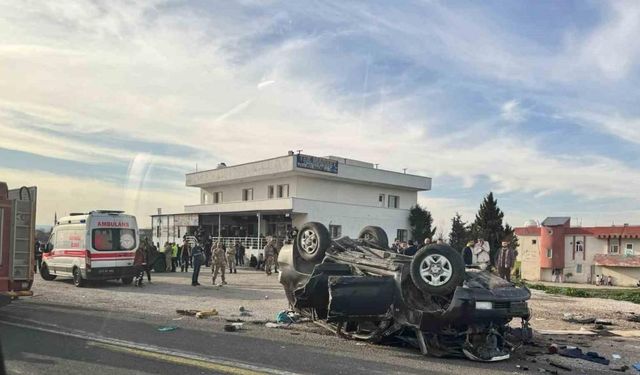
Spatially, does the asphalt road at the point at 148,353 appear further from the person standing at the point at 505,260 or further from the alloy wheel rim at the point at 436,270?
the person standing at the point at 505,260

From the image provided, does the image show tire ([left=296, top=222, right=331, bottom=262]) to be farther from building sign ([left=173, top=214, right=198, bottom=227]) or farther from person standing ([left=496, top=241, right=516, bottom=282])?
building sign ([left=173, top=214, right=198, bottom=227])

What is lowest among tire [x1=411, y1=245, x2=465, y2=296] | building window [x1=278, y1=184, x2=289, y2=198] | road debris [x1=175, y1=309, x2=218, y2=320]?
road debris [x1=175, y1=309, x2=218, y2=320]

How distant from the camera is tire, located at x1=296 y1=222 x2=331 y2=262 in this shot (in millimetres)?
9242

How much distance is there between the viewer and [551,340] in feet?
29.9

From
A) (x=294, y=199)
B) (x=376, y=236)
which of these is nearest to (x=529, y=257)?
(x=294, y=199)

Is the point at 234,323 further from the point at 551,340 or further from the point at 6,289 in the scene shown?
the point at 551,340

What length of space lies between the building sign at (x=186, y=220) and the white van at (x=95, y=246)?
24.8 m

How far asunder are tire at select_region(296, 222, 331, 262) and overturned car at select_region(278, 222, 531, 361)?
858 millimetres

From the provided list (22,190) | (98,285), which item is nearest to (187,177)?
(98,285)

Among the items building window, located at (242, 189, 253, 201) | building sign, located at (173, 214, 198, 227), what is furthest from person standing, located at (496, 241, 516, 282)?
building sign, located at (173, 214, 198, 227)

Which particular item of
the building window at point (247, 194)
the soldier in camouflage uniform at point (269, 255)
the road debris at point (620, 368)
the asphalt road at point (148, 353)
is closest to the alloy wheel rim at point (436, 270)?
the asphalt road at point (148, 353)

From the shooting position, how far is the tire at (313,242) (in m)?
9.24

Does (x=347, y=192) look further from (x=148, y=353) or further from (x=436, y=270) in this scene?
(x=148, y=353)

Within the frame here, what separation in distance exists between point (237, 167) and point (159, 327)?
3389 centimetres
